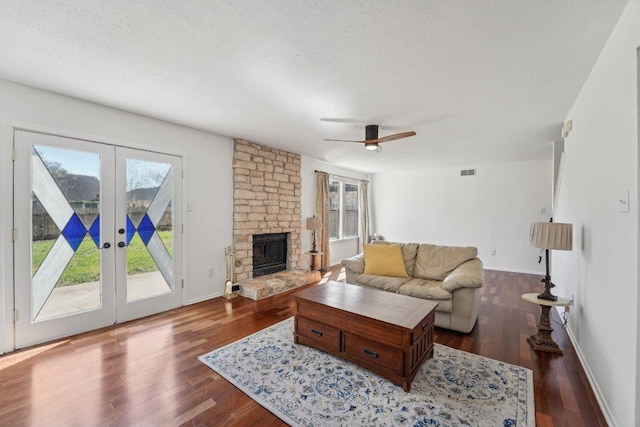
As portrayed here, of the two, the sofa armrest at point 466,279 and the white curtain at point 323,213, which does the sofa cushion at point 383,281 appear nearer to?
the sofa armrest at point 466,279

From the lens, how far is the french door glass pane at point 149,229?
3352mm

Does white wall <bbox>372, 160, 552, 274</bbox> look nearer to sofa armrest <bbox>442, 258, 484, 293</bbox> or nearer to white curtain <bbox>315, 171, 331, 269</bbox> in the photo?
white curtain <bbox>315, 171, 331, 269</bbox>

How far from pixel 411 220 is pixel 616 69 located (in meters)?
5.86

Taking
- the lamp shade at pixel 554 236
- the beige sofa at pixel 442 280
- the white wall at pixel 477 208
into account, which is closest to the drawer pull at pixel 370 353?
the beige sofa at pixel 442 280

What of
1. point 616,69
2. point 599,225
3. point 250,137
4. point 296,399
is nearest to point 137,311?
point 296,399

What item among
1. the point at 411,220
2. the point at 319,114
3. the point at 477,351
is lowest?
the point at 477,351

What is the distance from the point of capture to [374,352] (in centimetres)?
218

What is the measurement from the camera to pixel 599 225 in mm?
1988

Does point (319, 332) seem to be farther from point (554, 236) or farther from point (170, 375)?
point (554, 236)

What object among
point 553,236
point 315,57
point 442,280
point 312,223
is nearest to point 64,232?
point 315,57

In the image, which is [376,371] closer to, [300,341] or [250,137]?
[300,341]

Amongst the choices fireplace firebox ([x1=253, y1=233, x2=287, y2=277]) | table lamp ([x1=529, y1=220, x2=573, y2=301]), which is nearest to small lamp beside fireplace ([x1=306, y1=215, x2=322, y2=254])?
fireplace firebox ([x1=253, y1=233, x2=287, y2=277])

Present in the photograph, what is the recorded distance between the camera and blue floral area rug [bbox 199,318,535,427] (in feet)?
5.75

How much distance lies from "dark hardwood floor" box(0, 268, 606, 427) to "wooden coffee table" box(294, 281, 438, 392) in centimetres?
76
